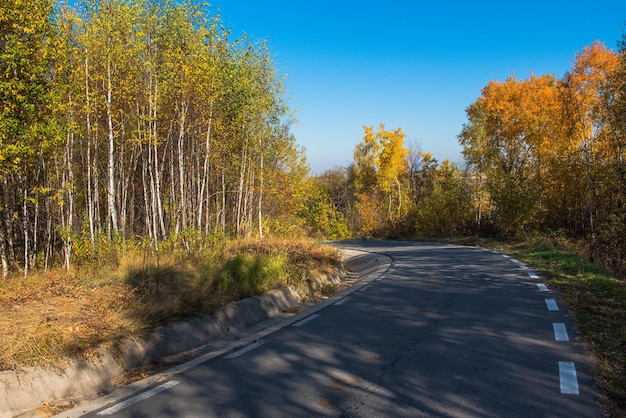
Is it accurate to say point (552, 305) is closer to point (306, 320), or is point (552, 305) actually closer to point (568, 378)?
point (568, 378)

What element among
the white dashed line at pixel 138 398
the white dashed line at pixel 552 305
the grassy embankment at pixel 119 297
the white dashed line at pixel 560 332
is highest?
the grassy embankment at pixel 119 297

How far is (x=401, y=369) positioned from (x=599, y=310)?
3.93m

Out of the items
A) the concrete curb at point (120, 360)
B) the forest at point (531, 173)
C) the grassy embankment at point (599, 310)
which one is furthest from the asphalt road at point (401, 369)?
the forest at point (531, 173)

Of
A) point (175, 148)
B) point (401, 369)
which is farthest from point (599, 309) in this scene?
point (175, 148)

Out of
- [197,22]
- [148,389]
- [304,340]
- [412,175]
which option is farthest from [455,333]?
[412,175]

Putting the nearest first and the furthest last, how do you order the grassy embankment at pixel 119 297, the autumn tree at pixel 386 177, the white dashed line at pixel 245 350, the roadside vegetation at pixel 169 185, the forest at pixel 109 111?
the grassy embankment at pixel 119 297 → the white dashed line at pixel 245 350 → the roadside vegetation at pixel 169 185 → the forest at pixel 109 111 → the autumn tree at pixel 386 177

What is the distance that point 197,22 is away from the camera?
40.3 feet

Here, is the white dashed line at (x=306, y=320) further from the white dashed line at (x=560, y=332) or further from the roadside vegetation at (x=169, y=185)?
the white dashed line at (x=560, y=332)

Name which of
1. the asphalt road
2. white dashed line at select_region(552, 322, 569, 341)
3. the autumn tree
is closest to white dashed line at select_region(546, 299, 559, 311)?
the asphalt road

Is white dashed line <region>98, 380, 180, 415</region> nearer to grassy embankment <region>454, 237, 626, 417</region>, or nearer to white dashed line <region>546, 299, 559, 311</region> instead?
grassy embankment <region>454, 237, 626, 417</region>

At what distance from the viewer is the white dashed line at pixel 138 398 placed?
13.1 ft

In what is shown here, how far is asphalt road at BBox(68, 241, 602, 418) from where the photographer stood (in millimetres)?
3838

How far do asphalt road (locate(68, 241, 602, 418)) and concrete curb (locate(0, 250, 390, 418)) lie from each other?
607 mm

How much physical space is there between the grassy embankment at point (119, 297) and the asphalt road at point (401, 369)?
106 centimetres
